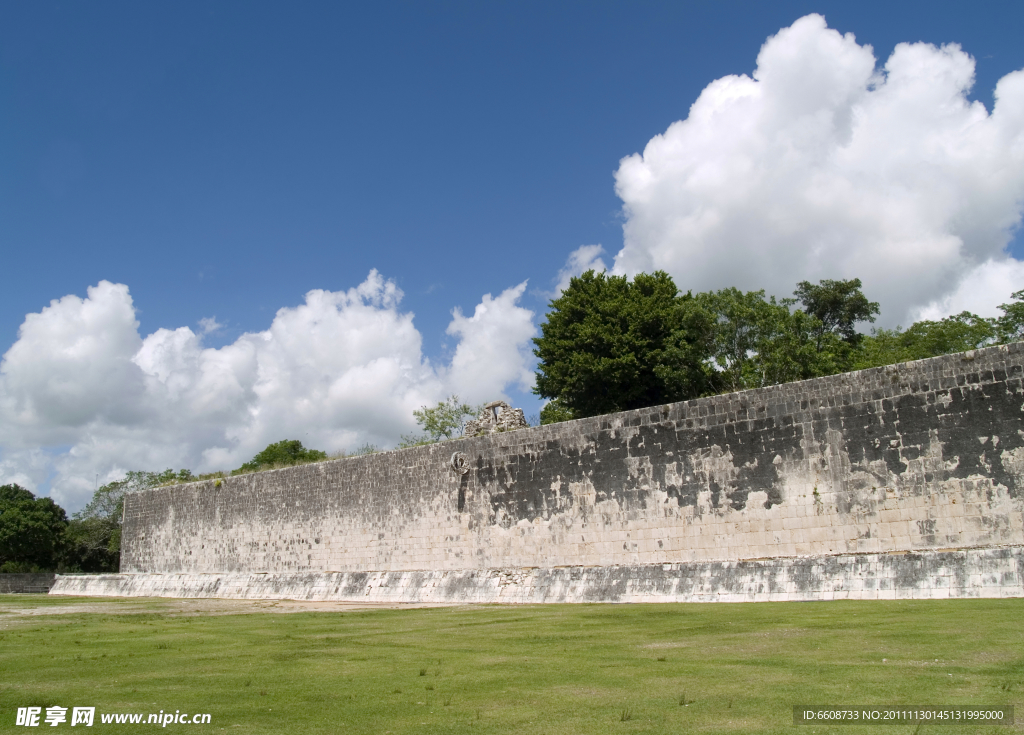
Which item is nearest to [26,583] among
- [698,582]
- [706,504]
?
[706,504]

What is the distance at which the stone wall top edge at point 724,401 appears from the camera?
36.9 ft

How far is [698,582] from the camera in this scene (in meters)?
12.4

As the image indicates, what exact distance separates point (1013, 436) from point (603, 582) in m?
6.82

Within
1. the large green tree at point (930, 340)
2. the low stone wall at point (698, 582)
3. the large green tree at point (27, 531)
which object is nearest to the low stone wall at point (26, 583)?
the large green tree at point (27, 531)

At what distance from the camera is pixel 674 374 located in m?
26.4

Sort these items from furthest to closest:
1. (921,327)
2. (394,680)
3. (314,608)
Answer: (921,327) → (314,608) → (394,680)

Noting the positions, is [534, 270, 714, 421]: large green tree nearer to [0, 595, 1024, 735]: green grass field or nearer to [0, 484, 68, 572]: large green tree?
[0, 595, 1024, 735]: green grass field

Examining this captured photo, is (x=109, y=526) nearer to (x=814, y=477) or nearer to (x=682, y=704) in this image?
(x=814, y=477)

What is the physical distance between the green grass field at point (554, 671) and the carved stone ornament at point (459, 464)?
7.64 m

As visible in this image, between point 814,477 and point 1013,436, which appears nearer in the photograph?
point 1013,436

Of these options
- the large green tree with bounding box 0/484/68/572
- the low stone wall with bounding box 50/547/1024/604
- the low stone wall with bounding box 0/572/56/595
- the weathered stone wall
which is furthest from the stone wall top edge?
the large green tree with bounding box 0/484/68/572

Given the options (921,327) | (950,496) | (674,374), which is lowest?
(950,496)

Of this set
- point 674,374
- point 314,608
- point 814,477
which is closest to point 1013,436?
point 814,477

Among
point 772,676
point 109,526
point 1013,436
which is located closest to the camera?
point 772,676
